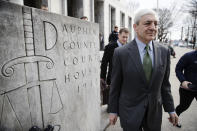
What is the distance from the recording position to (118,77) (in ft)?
6.81

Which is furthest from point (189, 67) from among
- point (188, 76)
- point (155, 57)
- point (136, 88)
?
point (136, 88)

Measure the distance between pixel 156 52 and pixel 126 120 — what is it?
887 millimetres

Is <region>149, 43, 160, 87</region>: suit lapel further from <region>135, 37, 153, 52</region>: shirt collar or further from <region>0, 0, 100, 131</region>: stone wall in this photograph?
<region>0, 0, 100, 131</region>: stone wall

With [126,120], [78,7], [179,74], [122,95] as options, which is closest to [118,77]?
[122,95]

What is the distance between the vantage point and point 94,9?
18203 millimetres

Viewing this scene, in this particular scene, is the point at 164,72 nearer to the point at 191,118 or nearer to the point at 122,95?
the point at 122,95

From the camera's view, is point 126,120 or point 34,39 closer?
point 34,39

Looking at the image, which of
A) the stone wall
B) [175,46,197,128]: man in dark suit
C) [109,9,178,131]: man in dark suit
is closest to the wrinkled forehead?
[109,9,178,131]: man in dark suit

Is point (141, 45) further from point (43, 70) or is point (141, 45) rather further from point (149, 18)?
point (43, 70)

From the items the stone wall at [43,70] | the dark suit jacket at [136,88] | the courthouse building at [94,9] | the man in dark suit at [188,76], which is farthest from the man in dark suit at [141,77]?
the courthouse building at [94,9]

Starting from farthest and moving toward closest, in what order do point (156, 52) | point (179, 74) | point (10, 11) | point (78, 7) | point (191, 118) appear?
point (78, 7)
point (191, 118)
point (179, 74)
point (156, 52)
point (10, 11)

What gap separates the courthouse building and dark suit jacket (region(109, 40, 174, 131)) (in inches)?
307

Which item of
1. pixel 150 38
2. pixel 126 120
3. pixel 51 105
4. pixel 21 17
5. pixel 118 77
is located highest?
pixel 21 17

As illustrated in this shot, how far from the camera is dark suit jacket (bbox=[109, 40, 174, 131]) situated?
192cm
